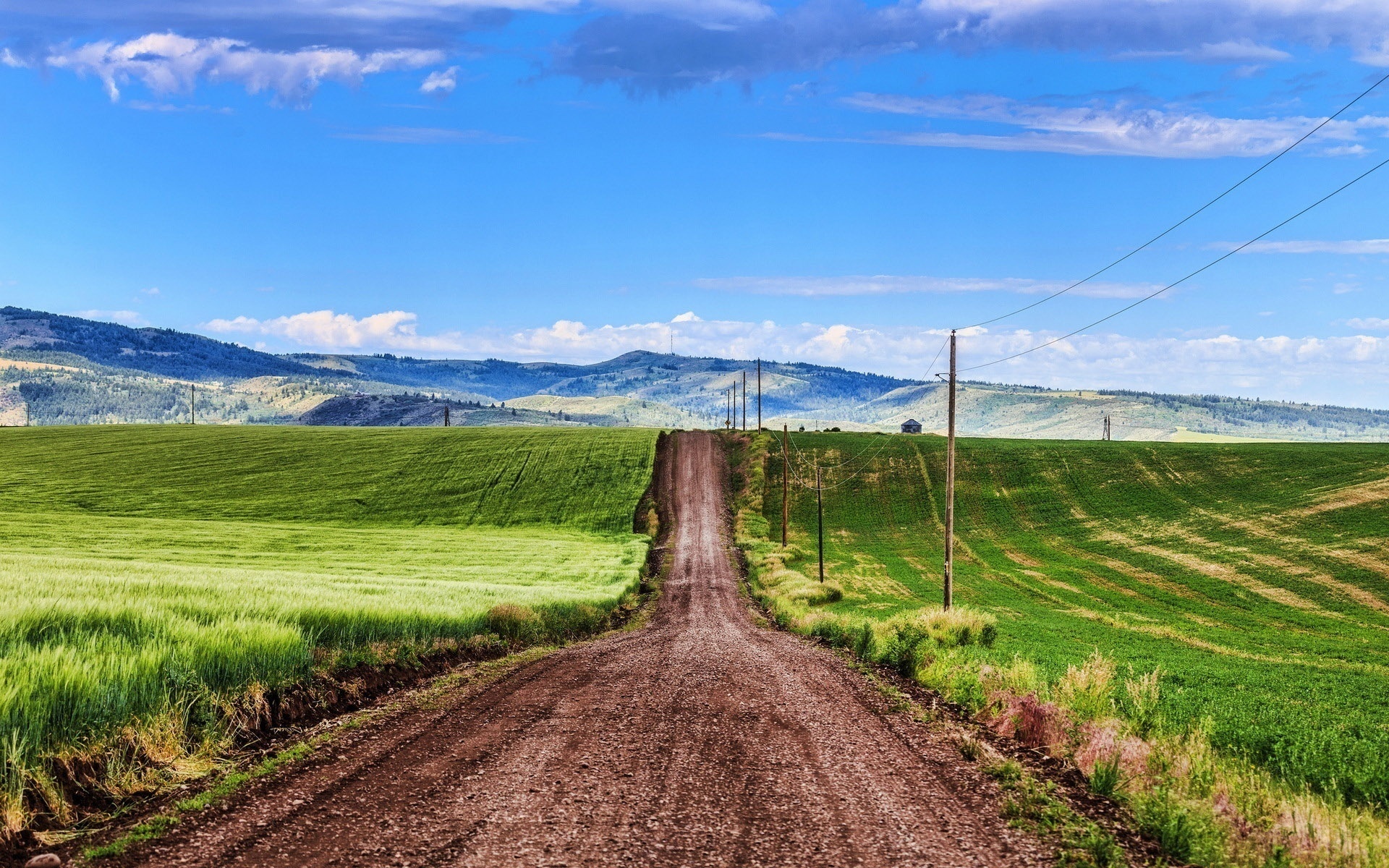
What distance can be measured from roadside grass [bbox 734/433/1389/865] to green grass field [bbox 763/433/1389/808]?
0.54 ft

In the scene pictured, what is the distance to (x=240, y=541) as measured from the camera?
52.1m

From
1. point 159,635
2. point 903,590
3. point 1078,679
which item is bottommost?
point 903,590

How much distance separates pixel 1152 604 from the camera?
47438 mm

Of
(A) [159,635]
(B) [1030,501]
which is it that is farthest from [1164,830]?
(B) [1030,501]

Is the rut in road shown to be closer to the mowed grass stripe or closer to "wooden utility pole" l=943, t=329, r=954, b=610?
"wooden utility pole" l=943, t=329, r=954, b=610

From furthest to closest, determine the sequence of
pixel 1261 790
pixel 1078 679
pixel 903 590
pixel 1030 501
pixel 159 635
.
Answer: pixel 1030 501
pixel 903 590
pixel 1078 679
pixel 159 635
pixel 1261 790

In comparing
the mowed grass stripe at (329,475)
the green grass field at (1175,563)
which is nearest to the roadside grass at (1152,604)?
the green grass field at (1175,563)

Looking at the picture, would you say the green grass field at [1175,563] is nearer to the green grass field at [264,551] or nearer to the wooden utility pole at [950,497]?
the wooden utility pole at [950,497]

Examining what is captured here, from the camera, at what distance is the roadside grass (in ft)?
33.6

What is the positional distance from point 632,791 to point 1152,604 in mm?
45922

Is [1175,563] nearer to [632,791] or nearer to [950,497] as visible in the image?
[950,497]

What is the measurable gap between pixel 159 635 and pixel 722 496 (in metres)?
72.7

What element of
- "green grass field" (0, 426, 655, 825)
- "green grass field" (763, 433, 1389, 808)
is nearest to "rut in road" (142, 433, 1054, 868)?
"green grass field" (0, 426, 655, 825)

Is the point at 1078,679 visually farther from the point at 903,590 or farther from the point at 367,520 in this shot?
the point at 367,520
